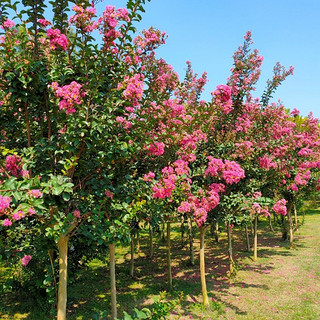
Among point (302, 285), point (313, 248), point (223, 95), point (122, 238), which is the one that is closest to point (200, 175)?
point (223, 95)

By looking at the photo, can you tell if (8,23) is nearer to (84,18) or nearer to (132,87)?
(84,18)

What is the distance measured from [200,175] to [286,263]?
7.68 metres

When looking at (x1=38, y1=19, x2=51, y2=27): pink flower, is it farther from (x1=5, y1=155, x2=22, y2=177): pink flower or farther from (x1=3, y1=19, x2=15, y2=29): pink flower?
(x1=5, y1=155, x2=22, y2=177): pink flower

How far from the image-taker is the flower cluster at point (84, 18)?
141 inches

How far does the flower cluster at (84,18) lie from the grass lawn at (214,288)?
209 inches

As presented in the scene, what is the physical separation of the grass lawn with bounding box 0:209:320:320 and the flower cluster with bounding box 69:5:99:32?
17.4 feet

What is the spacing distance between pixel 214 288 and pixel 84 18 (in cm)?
926

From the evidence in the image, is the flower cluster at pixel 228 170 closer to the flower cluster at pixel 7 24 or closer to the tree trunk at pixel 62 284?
the tree trunk at pixel 62 284

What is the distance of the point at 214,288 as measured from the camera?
9.45 metres

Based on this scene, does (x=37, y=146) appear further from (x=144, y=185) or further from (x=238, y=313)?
(x=238, y=313)

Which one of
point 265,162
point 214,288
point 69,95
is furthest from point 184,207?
point 214,288

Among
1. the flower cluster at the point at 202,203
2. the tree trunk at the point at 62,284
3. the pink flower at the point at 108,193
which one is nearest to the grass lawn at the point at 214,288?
the tree trunk at the point at 62,284

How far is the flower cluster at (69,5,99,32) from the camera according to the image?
3.59m

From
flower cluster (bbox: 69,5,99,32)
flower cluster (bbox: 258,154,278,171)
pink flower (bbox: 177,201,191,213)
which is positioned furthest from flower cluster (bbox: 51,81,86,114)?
flower cluster (bbox: 258,154,278,171)
